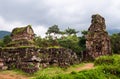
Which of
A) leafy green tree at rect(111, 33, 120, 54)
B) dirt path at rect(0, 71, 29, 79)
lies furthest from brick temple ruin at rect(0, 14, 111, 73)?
leafy green tree at rect(111, 33, 120, 54)

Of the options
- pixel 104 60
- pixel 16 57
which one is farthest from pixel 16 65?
pixel 104 60

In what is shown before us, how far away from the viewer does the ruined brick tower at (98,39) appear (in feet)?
134

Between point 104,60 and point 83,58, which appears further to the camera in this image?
point 83,58

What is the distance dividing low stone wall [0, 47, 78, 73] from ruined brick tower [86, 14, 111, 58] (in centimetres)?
795

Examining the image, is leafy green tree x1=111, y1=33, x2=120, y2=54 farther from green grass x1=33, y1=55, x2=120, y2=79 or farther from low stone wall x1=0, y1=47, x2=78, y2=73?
green grass x1=33, y1=55, x2=120, y2=79

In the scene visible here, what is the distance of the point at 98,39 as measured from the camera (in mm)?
41094

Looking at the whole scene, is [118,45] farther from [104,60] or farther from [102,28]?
[104,60]

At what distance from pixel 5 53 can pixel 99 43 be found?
44.4ft

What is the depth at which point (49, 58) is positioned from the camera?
33.3 metres

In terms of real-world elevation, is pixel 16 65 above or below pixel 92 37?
below

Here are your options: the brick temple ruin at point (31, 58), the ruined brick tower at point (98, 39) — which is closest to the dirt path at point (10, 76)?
the brick temple ruin at point (31, 58)

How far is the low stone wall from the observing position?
3159 cm

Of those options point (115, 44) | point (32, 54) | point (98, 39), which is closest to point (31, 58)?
point (32, 54)

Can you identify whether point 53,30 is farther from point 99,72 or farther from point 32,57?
point 99,72
